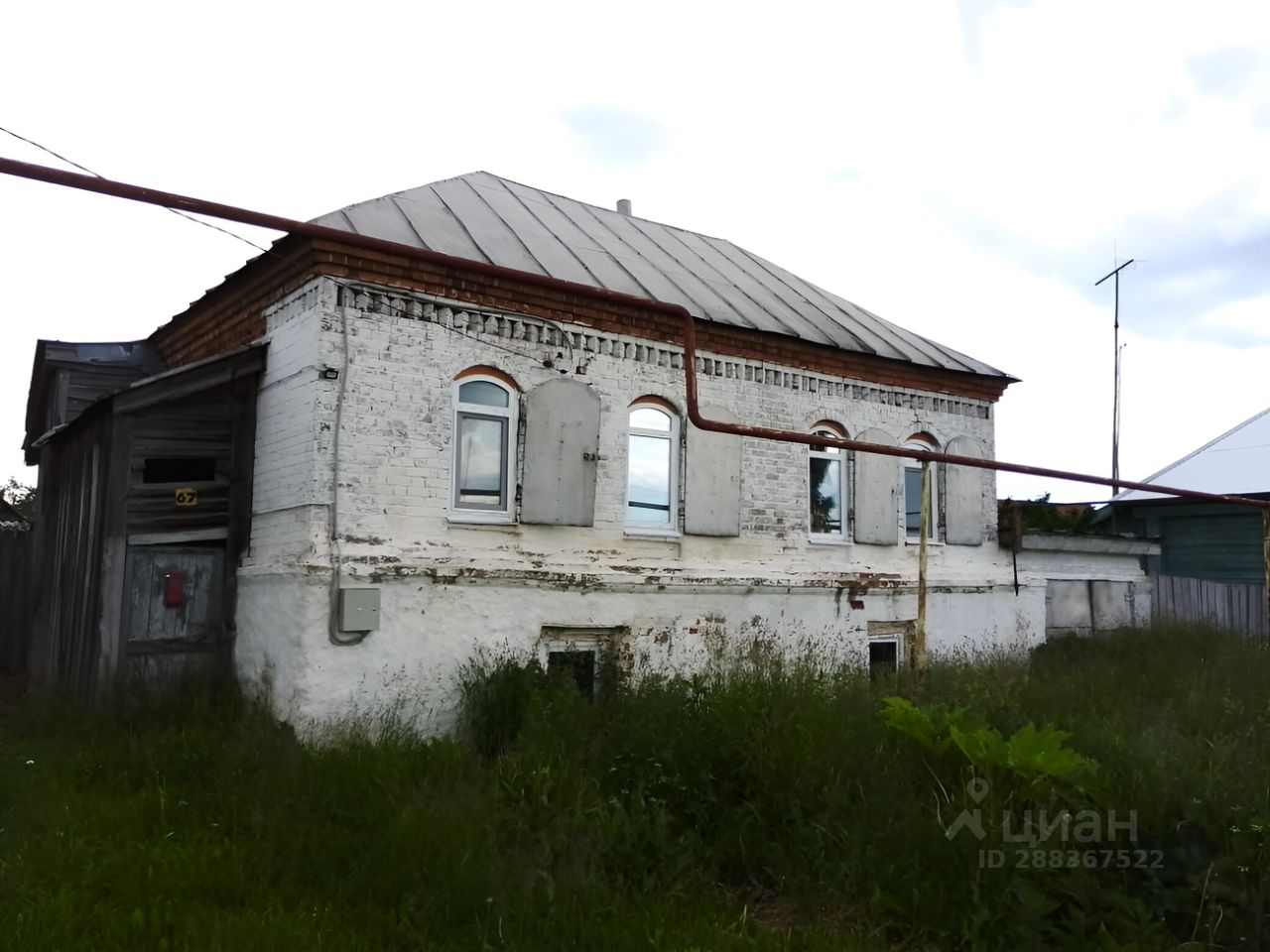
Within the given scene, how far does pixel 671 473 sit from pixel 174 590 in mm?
4992

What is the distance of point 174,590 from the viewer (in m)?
8.48

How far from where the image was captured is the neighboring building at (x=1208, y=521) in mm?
16391

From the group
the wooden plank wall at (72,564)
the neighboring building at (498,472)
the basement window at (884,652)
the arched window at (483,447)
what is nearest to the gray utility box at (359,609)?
the neighboring building at (498,472)

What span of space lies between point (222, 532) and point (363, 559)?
6.13 ft

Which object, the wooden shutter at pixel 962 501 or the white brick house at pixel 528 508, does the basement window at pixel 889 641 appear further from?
the wooden shutter at pixel 962 501

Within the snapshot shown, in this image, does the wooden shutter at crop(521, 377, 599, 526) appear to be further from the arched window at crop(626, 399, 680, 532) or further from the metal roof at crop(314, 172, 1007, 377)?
the metal roof at crop(314, 172, 1007, 377)

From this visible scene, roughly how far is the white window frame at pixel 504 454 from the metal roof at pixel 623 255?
1.32 m

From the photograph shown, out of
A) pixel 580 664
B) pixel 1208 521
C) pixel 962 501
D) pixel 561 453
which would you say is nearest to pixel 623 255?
pixel 561 453

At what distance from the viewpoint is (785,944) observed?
14.7 ft

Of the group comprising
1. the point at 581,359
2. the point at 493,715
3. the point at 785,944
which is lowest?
the point at 785,944

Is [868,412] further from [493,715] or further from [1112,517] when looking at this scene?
[1112,517]

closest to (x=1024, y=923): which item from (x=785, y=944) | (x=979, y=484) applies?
(x=785, y=944)

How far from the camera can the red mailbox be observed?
8.45 metres

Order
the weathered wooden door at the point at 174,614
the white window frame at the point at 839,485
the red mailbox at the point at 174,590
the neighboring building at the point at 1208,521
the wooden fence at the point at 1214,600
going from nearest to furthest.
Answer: the weathered wooden door at the point at 174,614 → the red mailbox at the point at 174,590 → the white window frame at the point at 839,485 → the wooden fence at the point at 1214,600 → the neighboring building at the point at 1208,521
